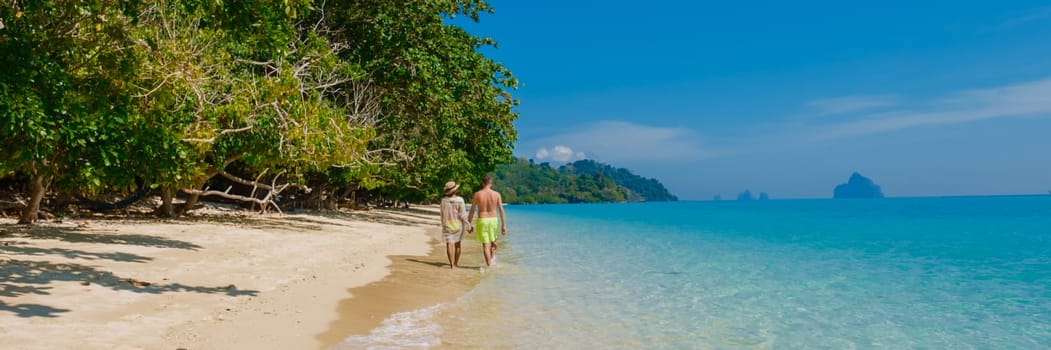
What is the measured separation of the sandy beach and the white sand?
0.01 meters

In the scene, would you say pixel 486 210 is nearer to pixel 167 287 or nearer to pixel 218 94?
pixel 167 287

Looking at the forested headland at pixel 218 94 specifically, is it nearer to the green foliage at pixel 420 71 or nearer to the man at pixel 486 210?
the green foliage at pixel 420 71

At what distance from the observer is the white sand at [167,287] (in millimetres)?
5668

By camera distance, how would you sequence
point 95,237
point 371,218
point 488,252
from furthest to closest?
1. point 371,218
2. point 488,252
3. point 95,237

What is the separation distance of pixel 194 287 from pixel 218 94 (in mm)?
7313

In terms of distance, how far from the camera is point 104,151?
8164mm

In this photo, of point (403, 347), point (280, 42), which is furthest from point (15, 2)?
point (403, 347)

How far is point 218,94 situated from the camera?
14.2m

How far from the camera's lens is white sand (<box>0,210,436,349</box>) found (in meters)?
5.67

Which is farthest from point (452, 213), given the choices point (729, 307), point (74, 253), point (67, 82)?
point (67, 82)

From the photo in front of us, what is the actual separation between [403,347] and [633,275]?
850cm

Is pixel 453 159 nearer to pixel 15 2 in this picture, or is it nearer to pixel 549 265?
pixel 549 265

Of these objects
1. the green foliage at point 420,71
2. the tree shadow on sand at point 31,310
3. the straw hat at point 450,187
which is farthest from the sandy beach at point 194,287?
the green foliage at point 420,71

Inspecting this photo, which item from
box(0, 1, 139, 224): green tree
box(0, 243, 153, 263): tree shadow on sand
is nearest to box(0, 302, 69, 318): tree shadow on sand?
box(0, 1, 139, 224): green tree
